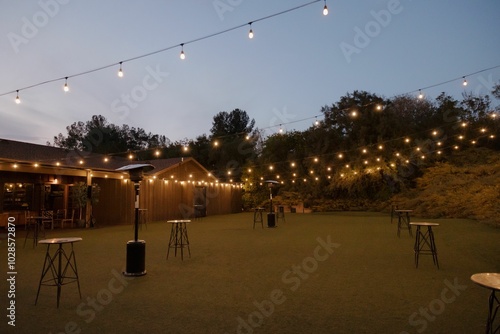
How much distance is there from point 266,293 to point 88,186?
1056 cm

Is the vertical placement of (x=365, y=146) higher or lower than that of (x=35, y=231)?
higher

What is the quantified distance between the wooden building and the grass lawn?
5422 mm

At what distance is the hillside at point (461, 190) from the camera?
11.7 m

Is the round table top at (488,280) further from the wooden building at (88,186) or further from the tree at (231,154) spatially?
the tree at (231,154)

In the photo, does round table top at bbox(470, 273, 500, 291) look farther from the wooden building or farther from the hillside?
the wooden building

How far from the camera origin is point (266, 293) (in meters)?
4.05

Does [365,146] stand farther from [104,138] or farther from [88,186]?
[104,138]

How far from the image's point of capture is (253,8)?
6.34 m

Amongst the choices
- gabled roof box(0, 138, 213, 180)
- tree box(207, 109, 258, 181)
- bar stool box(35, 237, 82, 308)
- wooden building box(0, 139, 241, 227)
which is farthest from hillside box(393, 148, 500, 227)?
gabled roof box(0, 138, 213, 180)

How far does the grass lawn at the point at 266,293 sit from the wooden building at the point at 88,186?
5.42 meters

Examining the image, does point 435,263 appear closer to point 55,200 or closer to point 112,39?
point 112,39

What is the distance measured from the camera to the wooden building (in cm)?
1193

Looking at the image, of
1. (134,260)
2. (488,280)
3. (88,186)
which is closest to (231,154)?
(88,186)

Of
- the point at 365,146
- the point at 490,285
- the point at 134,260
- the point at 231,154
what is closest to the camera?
the point at 490,285
